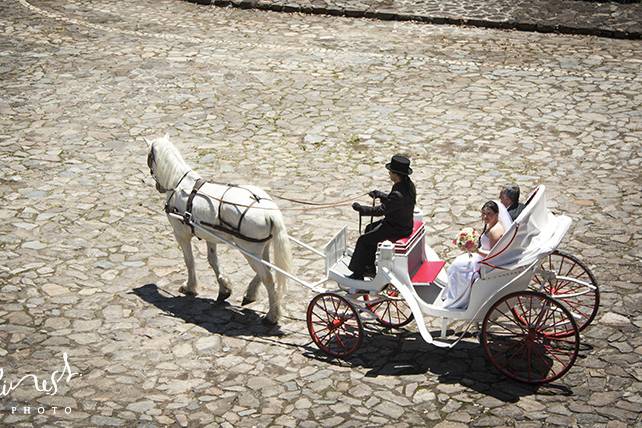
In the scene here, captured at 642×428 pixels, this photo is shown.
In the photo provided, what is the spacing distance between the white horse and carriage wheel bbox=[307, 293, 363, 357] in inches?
25.6

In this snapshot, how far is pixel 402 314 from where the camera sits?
37.2 ft

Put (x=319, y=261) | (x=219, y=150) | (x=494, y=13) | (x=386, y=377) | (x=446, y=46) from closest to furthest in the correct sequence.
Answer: (x=386, y=377) → (x=319, y=261) → (x=219, y=150) → (x=446, y=46) → (x=494, y=13)

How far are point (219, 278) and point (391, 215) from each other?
2.50m

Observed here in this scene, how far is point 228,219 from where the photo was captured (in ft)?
35.9

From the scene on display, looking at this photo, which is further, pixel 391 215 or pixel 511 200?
pixel 511 200

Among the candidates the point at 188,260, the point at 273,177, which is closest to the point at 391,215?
the point at 188,260

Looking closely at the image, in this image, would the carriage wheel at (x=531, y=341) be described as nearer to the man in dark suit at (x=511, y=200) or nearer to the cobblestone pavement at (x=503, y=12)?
the man in dark suit at (x=511, y=200)

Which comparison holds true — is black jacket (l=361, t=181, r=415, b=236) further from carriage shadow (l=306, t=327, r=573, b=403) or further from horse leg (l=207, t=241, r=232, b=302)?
horse leg (l=207, t=241, r=232, b=302)

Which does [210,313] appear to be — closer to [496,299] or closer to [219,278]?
[219,278]

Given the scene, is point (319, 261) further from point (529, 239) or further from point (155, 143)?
point (529, 239)

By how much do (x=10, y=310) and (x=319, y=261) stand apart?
394 cm

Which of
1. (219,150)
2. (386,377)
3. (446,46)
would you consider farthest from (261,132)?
(386,377)

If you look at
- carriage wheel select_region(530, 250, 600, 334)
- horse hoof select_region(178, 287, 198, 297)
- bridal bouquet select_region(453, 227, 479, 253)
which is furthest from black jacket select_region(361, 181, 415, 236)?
horse hoof select_region(178, 287, 198, 297)

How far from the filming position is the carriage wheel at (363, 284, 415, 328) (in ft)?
36.3
